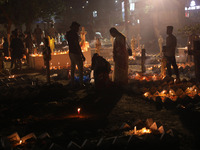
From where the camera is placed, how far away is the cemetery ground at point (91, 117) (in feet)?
14.4

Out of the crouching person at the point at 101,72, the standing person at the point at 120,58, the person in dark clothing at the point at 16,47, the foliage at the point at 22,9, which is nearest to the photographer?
the crouching person at the point at 101,72

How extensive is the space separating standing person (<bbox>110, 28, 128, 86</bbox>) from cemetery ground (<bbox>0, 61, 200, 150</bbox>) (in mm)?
442

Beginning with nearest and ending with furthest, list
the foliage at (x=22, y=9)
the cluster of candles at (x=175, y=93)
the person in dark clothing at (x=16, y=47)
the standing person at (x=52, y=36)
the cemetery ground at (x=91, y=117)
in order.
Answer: the cemetery ground at (x=91, y=117)
the cluster of candles at (x=175, y=93)
the person in dark clothing at (x=16, y=47)
the standing person at (x=52, y=36)
the foliage at (x=22, y=9)

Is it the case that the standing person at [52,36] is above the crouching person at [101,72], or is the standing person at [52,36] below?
above

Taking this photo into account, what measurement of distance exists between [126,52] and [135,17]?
47.7 metres

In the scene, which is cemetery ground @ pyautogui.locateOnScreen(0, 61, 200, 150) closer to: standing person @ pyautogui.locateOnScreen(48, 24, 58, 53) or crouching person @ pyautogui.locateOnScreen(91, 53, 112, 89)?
crouching person @ pyautogui.locateOnScreen(91, 53, 112, 89)

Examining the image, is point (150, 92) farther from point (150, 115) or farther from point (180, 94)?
point (150, 115)

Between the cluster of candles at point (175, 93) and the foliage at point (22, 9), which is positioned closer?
the cluster of candles at point (175, 93)

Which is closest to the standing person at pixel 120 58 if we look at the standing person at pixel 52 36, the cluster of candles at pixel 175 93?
the cluster of candles at pixel 175 93

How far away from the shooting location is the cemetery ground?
4.40 m

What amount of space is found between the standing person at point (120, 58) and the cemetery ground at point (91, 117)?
44 centimetres

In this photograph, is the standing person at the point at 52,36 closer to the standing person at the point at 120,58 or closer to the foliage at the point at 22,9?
the foliage at the point at 22,9

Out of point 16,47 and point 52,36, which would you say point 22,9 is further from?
point 16,47

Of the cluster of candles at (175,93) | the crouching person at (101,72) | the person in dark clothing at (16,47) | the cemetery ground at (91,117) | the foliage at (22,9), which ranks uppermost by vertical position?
the foliage at (22,9)
